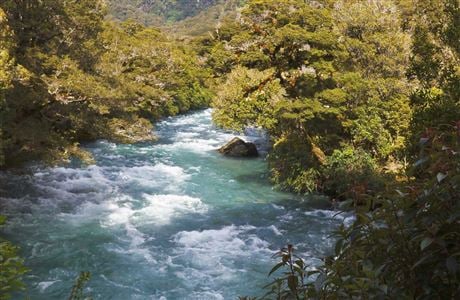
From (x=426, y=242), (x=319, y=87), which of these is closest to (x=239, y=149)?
(x=319, y=87)

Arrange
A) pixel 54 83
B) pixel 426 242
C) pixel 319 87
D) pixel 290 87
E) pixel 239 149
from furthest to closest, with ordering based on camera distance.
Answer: pixel 239 149 → pixel 290 87 → pixel 319 87 → pixel 54 83 → pixel 426 242

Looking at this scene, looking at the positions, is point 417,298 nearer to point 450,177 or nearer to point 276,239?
point 450,177

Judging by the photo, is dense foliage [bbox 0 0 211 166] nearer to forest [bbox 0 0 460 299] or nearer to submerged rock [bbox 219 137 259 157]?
forest [bbox 0 0 460 299]

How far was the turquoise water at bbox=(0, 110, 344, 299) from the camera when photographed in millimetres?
14570

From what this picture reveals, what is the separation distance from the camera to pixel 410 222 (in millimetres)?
3223

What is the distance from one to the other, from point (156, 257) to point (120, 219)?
4.38m

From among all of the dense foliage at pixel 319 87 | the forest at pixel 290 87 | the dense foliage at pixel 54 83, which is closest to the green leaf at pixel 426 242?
the forest at pixel 290 87

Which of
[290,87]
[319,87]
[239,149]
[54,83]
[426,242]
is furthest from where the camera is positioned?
[239,149]

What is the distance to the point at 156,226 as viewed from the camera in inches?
773

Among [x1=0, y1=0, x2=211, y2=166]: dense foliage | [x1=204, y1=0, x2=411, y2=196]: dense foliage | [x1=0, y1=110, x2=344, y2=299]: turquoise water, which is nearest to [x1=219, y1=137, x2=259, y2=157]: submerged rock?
[x1=0, y1=110, x2=344, y2=299]: turquoise water

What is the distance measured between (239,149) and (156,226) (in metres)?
14.7

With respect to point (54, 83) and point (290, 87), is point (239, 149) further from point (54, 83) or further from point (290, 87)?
point (54, 83)

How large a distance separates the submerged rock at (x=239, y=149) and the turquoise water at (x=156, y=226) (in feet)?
6.74

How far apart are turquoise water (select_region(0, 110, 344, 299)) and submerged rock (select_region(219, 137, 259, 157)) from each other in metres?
2.05
